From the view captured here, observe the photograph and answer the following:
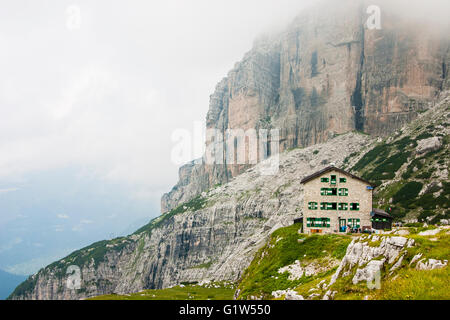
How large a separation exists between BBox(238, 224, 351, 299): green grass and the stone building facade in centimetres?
434

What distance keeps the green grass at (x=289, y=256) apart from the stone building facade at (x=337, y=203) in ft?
14.2

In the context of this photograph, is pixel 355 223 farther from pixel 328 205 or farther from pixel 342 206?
pixel 328 205

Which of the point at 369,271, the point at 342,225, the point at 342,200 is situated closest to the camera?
the point at 369,271

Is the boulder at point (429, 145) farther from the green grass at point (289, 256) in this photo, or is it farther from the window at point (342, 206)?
the green grass at point (289, 256)

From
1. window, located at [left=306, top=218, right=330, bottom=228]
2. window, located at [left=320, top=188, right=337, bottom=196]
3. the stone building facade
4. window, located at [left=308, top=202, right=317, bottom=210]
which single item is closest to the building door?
the stone building facade

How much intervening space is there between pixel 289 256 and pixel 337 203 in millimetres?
13050

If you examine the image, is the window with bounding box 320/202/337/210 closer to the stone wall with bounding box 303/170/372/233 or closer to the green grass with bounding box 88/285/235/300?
the stone wall with bounding box 303/170/372/233

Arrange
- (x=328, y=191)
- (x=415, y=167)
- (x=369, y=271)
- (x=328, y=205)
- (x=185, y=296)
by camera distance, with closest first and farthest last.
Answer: (x=369, y=271)
(x=328, y=205)
(x=328, y=191)
(x=185, y=296)
(x=415, y=167)

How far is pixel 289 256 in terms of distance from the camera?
53.3 metres

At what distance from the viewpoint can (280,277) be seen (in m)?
49.4

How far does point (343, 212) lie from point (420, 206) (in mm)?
70804

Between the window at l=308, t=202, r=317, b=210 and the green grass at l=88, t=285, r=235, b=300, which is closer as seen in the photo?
the window at l=308, t=202, r=317, b=210

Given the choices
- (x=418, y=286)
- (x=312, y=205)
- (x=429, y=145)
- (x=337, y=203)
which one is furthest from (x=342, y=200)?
(x=429, y=145)

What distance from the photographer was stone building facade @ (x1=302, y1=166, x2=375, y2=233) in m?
60.0
